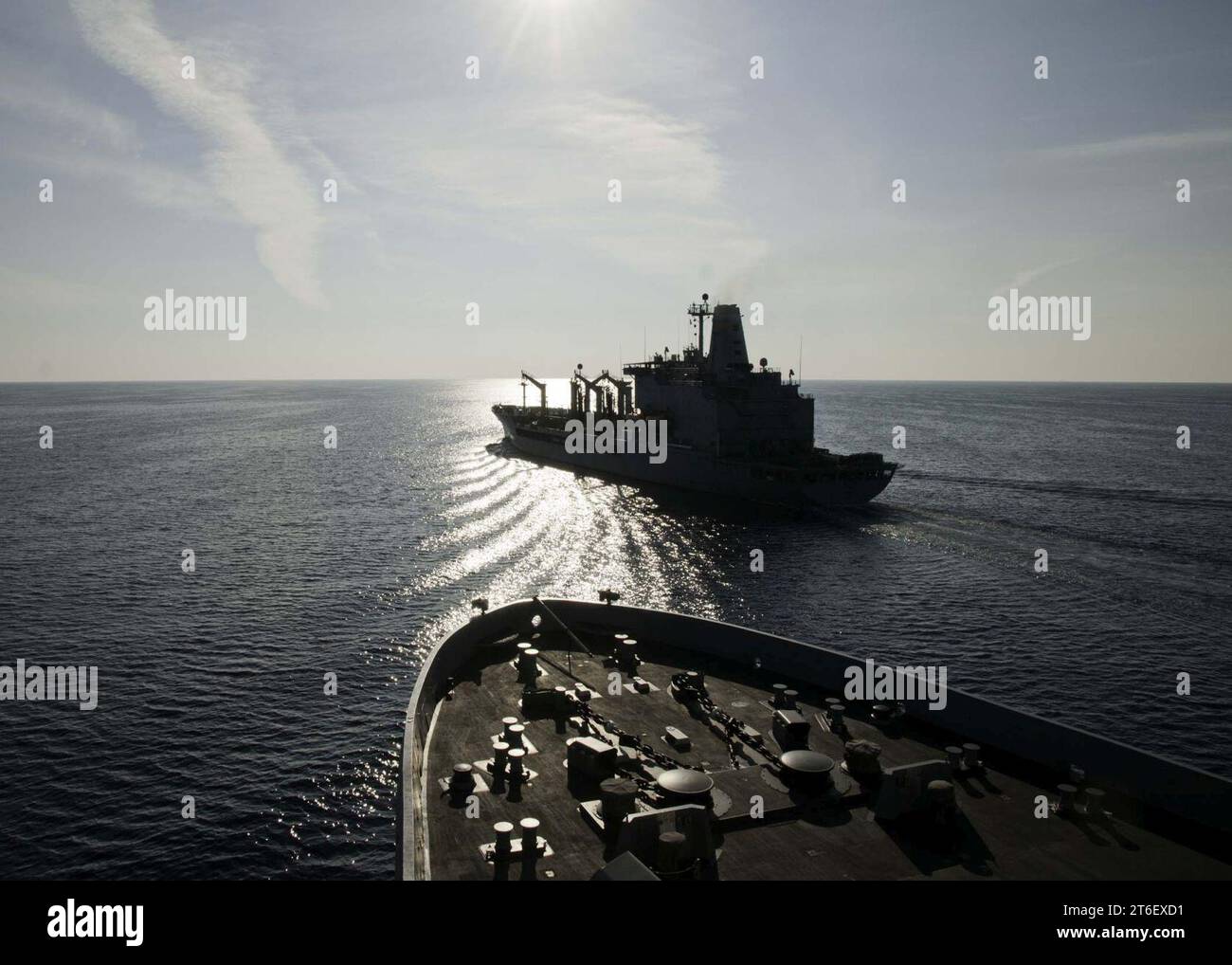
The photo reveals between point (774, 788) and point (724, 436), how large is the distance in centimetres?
7869

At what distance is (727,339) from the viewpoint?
10156 centimetres

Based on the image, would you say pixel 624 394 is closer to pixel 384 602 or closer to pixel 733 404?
pixel 733 404

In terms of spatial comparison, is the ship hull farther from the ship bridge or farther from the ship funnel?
the ship funnel

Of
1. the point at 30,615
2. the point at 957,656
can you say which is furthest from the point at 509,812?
the point at 30,615

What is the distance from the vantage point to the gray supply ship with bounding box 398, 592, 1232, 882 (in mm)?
15148

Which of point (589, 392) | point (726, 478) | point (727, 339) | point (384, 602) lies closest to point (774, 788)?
point (384, 602)

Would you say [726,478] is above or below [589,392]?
below

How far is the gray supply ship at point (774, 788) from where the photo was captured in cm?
1515

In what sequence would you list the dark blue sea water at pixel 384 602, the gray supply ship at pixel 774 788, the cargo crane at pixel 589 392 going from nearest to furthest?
the gray supply ship at pixel 774 788 < the dark blue sea water at pixel 384 602 < the cargo crane at pixel 589 392

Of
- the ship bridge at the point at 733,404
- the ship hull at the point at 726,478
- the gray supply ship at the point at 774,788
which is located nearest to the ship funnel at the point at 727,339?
the ship bridge at the point at 733,404

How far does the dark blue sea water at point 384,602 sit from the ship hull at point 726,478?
3.31m

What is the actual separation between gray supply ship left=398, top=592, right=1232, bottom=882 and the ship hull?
63.3 metres

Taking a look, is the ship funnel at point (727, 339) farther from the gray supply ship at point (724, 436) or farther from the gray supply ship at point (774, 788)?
the gray supply ship at point (774, 788)
